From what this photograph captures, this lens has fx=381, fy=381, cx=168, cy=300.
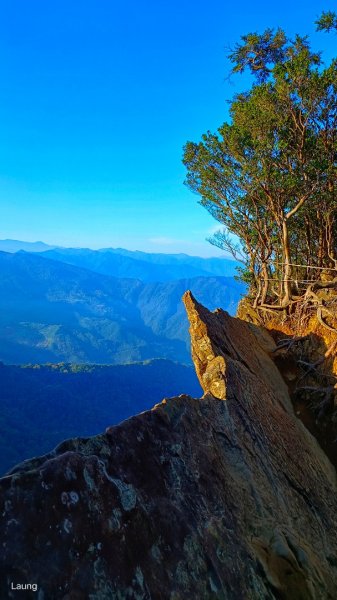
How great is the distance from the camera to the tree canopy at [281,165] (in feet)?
61.4

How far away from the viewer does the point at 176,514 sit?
17.2 ft

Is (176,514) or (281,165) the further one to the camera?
(281,165)

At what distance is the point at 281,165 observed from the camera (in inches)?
776

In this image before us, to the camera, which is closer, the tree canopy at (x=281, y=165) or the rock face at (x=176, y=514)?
→ the rock face at (x=176, y=514)

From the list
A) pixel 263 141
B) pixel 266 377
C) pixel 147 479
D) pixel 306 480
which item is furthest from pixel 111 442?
pixel 263 141

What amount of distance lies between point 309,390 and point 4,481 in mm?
10889

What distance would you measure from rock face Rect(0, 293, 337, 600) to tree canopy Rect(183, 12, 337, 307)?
9.94 m

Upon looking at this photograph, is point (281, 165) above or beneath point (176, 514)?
above

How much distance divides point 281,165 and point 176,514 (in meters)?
18.4

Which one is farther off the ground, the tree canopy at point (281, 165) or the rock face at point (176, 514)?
the tree canopy at point (281, 165)

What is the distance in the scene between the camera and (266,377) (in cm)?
1199

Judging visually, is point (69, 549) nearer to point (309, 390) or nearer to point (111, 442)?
point (111, 442)

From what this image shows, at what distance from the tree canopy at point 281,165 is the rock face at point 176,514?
9.94 meters

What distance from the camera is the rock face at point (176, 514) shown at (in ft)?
13.3
